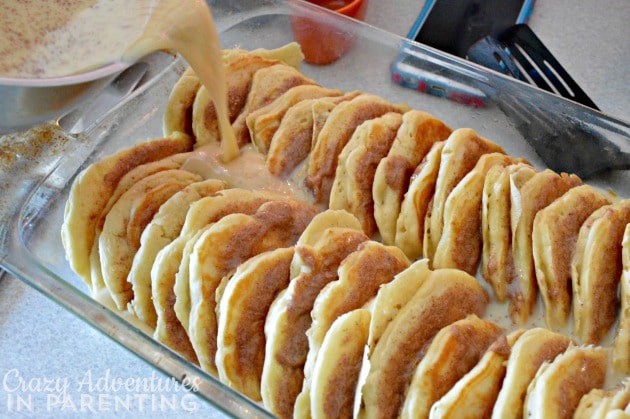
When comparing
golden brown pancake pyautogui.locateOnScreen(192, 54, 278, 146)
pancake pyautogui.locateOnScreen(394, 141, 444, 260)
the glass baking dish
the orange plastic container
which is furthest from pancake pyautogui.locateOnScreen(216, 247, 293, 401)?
the orange plastic container

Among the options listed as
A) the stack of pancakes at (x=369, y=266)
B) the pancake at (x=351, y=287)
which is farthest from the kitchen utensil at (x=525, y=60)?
the pancake at (x=351, y=287)

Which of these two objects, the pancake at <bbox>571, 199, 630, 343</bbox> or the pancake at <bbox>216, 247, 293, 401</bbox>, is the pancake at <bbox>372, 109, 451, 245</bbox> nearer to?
the pancake at <bbox>216, 247, 293, 401</bbox>

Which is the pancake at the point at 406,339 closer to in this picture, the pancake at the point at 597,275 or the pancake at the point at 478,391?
the pancake at the point at 478,391

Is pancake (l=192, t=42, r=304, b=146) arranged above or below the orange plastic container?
below

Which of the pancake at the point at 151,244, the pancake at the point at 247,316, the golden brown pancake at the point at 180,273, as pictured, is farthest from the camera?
the pancake at the point at 151,244

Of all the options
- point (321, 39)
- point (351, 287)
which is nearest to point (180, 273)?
point (351, 287)

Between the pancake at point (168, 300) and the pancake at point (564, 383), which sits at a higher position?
the pancake at point (564, 383)

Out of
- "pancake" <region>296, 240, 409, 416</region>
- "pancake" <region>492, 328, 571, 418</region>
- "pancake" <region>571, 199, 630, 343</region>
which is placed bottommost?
"pancake" <region>296, 240, 409, 416</region>

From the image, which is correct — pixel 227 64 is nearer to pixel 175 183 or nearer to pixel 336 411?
pixel 175 183
